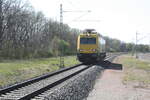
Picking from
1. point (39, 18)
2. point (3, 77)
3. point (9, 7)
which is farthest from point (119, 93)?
point (39, 18)

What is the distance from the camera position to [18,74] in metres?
16.9

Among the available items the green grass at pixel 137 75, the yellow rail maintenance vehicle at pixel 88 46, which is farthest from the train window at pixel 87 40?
the green grass at pixel 137 75

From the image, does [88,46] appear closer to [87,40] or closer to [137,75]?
[87,40]

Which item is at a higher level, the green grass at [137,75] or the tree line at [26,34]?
the tree line at [26,34]

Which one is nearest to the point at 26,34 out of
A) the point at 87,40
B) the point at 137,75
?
the point at 87,40

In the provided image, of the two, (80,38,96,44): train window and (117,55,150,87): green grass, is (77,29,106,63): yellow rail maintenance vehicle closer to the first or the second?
(80,38,96,44): train window

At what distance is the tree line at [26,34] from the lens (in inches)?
1441

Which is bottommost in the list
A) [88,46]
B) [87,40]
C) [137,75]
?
[137,75]

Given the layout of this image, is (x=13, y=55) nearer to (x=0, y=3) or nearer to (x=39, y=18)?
(x=0, y=3)

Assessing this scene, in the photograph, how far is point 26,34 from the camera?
207 ft

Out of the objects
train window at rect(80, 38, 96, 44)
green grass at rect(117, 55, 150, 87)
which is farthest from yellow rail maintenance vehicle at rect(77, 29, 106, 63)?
green grass at rect(117, 55, 150, 87)

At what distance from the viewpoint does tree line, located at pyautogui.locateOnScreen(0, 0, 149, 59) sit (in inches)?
1441

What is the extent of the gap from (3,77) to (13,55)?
1906cm

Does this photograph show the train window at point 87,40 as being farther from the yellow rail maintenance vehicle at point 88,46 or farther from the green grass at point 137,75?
the green grass at point 137,75
